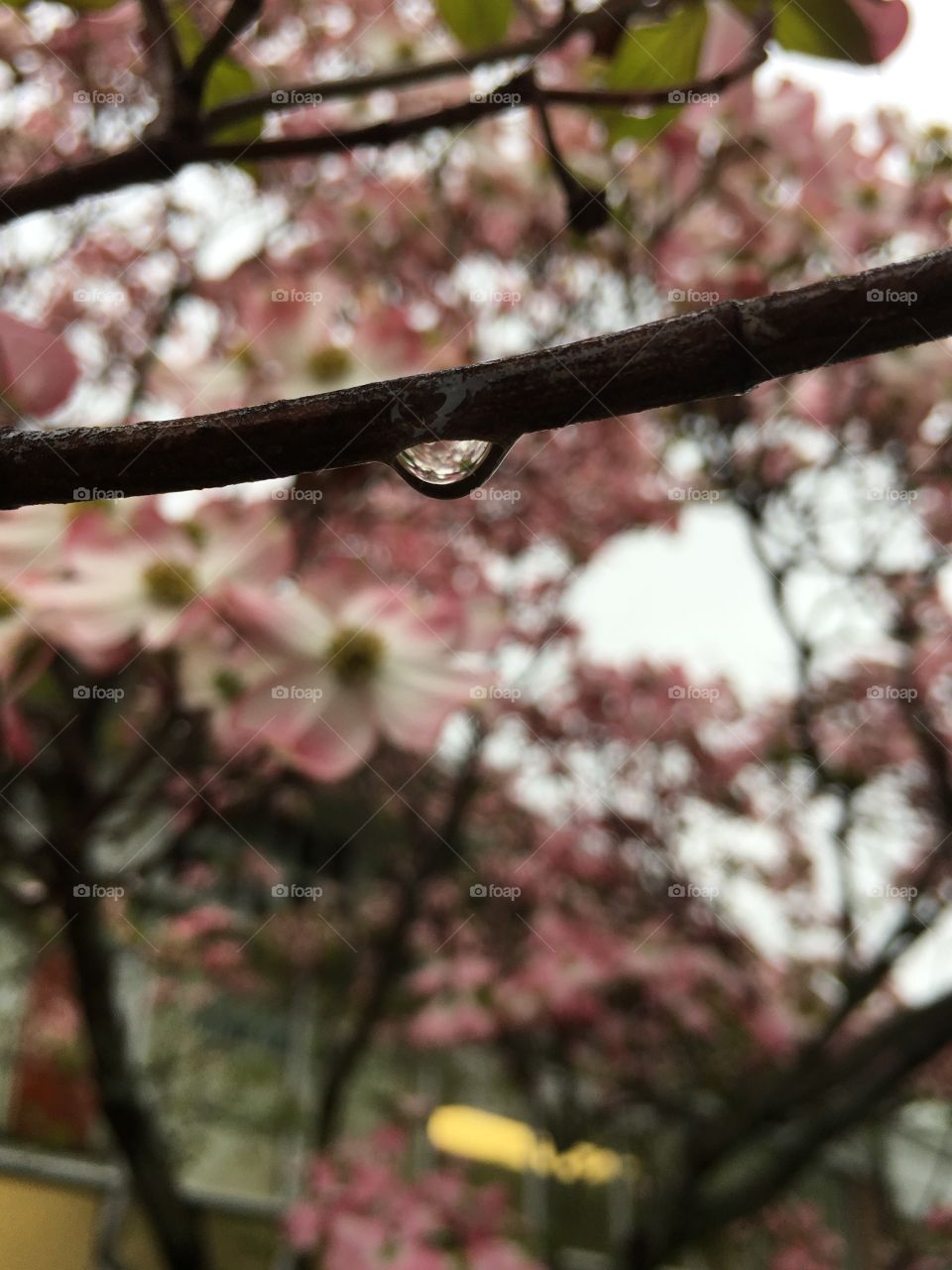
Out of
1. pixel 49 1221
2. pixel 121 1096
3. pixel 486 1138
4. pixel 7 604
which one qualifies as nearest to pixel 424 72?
pixel 7 604

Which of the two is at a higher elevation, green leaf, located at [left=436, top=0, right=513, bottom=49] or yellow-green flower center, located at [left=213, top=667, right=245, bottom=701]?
green leaf, located at [left=436, top=0, right=513, bottom=49]

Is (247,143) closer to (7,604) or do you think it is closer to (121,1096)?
(7,604)

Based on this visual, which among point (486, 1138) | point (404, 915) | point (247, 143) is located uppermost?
point (247, 143)

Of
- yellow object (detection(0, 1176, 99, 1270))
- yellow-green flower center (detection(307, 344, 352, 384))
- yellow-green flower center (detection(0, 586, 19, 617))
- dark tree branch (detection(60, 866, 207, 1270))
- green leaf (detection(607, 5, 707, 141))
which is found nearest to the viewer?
green leaf (detection(607, 5, 707, 141))

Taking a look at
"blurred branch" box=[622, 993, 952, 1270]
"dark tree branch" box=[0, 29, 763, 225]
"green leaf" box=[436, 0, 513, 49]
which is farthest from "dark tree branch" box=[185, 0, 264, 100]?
"blurred branch" box=[622, 993, 952, 1270]

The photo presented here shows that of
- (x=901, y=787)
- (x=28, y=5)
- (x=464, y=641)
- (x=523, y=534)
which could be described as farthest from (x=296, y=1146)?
(x=28, y=5)

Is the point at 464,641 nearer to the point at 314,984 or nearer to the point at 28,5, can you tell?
the point at 28,5

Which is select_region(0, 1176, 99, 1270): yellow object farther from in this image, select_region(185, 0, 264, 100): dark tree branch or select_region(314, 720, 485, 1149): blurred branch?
select_region(185, 0, 264, 100): dark tree branch

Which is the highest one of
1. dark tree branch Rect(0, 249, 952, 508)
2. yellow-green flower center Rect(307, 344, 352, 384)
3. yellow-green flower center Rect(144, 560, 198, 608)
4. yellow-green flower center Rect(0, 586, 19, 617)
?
yellow-green flower center Rect(307, 344, 352, 384)
